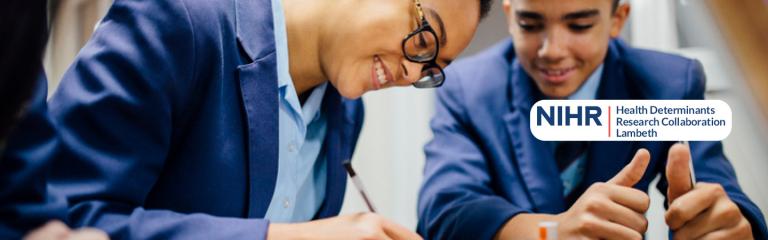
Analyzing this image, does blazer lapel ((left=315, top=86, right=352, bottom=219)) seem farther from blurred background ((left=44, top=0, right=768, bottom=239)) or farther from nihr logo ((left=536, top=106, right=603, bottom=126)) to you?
nihr logo ((left=536, top=106, right=603, bottom=126))

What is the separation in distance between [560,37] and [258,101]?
13.2 inches

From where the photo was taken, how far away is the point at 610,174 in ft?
2.91

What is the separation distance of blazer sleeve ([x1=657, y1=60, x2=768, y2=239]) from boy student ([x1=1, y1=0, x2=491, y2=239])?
25cm

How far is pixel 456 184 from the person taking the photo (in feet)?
3.11

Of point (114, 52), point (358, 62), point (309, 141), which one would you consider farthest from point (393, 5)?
point (114, 52)

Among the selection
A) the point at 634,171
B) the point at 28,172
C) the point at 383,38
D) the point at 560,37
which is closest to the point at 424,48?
the point at 383,38

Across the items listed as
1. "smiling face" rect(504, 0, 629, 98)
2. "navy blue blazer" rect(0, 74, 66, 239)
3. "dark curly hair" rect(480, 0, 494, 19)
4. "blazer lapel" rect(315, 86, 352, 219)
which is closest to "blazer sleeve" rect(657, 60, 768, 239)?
"smiling face" rect(504, 0, 629, 98)

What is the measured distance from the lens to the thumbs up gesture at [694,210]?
2.81ft

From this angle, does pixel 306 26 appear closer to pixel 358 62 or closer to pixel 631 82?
pixel 358 62

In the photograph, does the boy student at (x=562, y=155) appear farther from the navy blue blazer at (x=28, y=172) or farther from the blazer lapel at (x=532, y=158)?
the navy blue blazer at (x=28, y=172)

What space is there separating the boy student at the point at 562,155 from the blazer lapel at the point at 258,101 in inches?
8.7

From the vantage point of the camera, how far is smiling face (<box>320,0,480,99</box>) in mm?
870

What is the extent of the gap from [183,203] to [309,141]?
0.20m

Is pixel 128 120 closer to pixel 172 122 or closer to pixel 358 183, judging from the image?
→ pixel 172 122
